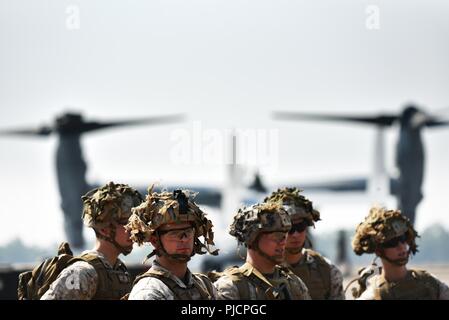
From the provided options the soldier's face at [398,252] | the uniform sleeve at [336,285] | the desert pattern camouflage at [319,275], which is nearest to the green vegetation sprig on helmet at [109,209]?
the desert pattern camouflage at [319,275]

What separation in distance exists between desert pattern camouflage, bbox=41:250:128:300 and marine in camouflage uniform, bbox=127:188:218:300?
1.40 m

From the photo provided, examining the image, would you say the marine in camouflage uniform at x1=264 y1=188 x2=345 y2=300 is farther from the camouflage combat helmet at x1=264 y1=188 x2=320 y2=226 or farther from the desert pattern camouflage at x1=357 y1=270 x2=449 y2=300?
the desert pattern camouflage at x1=357 y1=270 x2=449 y2=300

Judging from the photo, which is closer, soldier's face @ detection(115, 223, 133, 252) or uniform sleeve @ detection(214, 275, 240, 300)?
uniform sleeve @ detection(214, 275, 240, 300)

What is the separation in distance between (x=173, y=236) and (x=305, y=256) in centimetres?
572

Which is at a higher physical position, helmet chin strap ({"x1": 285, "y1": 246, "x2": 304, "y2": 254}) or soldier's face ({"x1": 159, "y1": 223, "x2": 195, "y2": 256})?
soldier's face ({"x1": 159, "y1": 223, "x2": 195, "y2": 256})

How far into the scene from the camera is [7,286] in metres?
29.1

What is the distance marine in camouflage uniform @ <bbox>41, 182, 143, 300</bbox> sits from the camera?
42.0 feet

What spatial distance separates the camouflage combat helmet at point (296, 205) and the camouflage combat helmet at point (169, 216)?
176 inches

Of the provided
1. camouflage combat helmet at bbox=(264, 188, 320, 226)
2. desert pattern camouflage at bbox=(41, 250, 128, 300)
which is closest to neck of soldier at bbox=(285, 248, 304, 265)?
camouflage combat helmet at bbox=(264, 188, 320, 226)

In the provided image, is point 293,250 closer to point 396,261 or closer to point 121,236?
point 396,261

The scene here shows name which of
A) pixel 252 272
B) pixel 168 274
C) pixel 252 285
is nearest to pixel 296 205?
pixel 252 272
